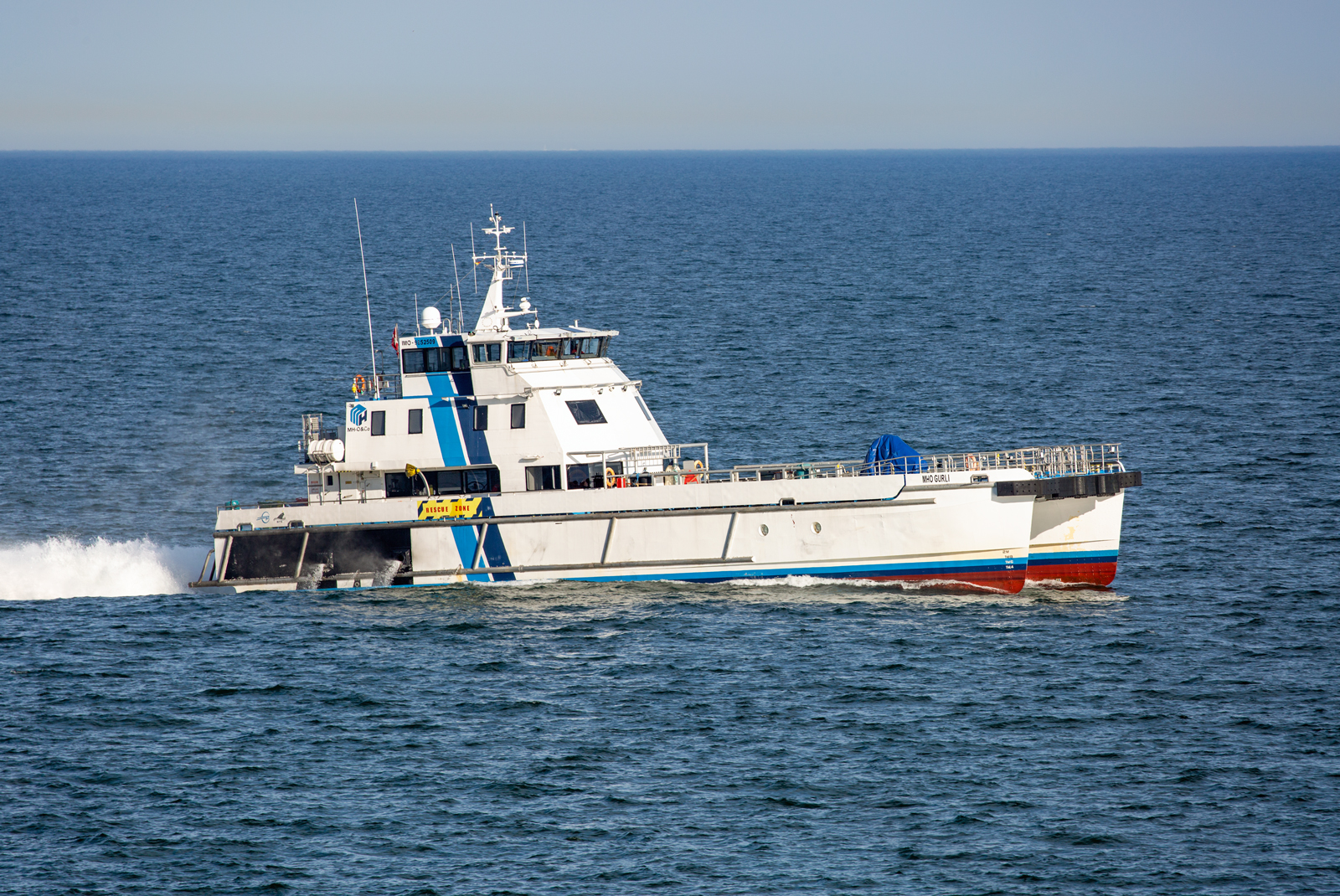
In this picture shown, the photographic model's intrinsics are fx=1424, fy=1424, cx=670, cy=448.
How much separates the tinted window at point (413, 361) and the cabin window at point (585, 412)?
12.7 ft

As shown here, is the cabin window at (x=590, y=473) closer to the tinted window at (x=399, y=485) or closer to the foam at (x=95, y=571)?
the tinted window at (x=399, y=485)

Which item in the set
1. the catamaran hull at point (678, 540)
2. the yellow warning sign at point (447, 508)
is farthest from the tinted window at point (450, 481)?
the catamaran hull at point (678, 540)

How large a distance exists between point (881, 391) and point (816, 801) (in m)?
33.7

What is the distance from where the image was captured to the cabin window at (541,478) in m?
34.5

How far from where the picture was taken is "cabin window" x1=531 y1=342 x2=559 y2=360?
3544 cm

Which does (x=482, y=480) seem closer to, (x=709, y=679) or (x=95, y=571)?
(x=709, y=679)

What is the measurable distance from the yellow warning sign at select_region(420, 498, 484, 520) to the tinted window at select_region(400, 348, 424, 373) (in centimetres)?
342

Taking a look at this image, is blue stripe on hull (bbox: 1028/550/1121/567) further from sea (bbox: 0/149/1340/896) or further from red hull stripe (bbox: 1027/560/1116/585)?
sea (bbox: 0/149/1340/896)

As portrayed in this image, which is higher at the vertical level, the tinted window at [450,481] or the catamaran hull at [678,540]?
the tinted window at [450,481]

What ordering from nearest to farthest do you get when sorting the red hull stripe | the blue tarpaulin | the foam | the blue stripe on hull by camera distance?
the blue tarpaulin, the blue stripe on hull, the red hull stripe, the foam

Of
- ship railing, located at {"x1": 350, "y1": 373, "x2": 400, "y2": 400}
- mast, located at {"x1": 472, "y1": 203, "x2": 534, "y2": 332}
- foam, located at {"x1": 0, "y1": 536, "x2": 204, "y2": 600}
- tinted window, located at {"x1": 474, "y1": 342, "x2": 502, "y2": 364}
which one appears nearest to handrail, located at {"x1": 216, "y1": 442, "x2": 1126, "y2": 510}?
foam, located at {"x1": 0, "y1": 536, "x2": 204, "y2": 600}

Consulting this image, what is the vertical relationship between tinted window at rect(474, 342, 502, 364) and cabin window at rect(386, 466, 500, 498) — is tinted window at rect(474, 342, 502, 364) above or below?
above

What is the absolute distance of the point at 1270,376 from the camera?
185 ft

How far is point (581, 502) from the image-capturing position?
110 feet
